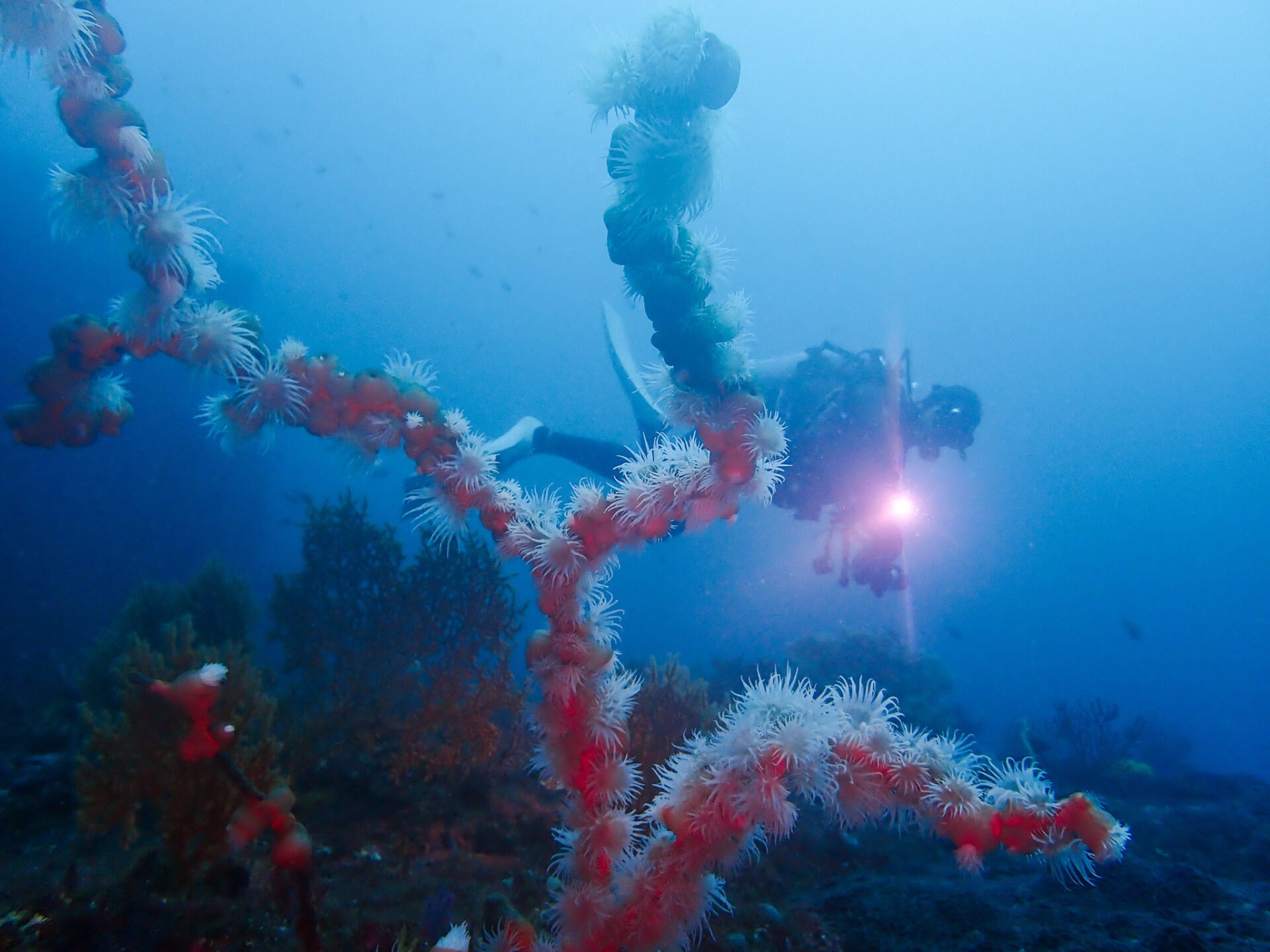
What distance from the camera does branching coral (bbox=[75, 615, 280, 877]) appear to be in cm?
335

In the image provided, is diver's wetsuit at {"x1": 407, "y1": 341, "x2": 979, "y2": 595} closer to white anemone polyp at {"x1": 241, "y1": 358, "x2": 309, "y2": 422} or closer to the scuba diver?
the scuba diver

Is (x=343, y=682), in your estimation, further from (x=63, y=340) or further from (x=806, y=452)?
(x=806, y=452)

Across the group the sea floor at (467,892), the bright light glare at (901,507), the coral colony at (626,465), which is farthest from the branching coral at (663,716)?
the bright light glare at (901,507)

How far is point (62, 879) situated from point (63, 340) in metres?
3.33

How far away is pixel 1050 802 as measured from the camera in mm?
2285

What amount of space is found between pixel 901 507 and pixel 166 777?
9375mm

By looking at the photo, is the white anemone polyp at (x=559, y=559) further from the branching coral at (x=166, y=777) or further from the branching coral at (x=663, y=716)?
the branching coral at (x=663, y=716)

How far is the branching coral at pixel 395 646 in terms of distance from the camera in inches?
208

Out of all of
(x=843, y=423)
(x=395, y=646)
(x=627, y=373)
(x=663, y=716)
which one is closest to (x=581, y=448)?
(x=627, y=373)

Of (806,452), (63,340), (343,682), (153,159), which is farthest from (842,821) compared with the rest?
(806,452)

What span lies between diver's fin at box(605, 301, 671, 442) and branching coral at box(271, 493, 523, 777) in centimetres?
304

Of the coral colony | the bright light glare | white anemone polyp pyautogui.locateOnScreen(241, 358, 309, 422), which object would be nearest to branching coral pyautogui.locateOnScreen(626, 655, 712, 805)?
the coral colony

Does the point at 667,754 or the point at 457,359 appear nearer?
the point at 667,754

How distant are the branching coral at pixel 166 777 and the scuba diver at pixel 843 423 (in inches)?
169
